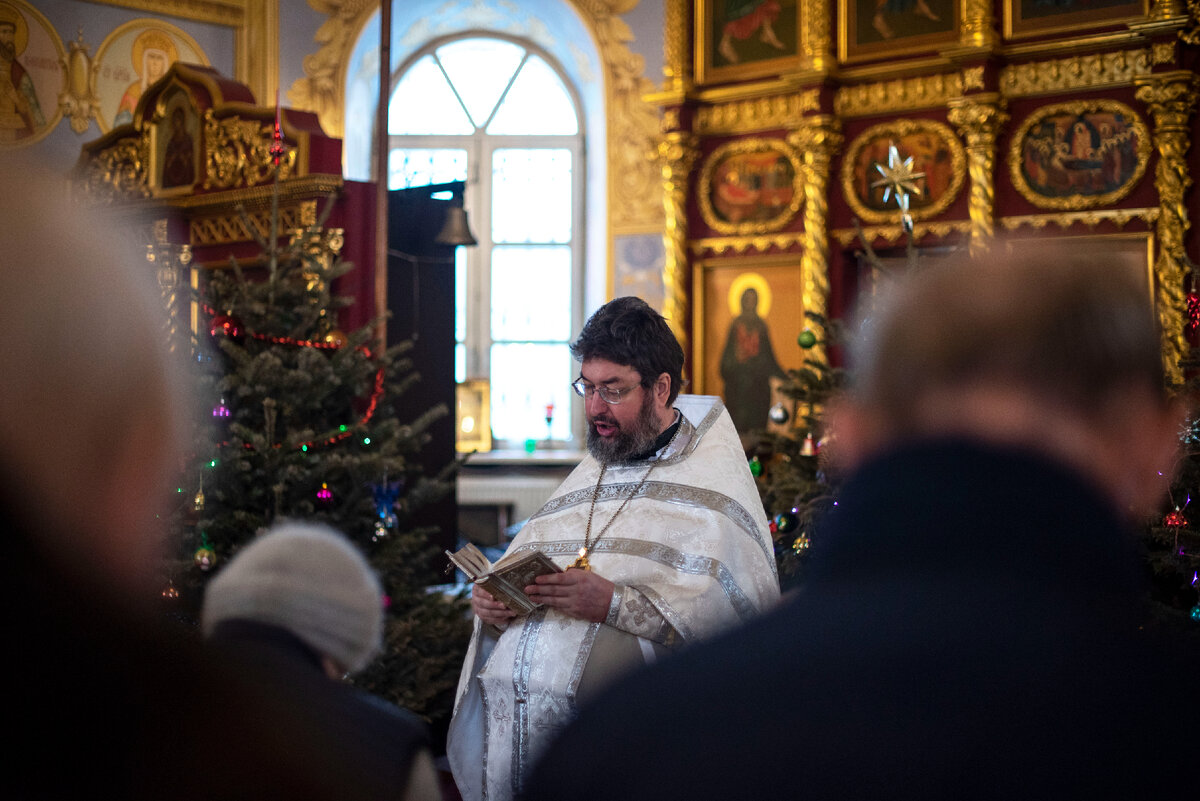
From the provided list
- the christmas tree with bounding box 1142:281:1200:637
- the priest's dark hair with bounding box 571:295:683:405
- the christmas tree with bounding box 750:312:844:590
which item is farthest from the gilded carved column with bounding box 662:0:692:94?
the priest's dark hair with bounding box 571:295:683:405

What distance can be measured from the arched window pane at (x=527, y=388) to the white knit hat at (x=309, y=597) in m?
11.9

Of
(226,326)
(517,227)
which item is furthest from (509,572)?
(517,227)

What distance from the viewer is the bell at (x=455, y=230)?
276 inches

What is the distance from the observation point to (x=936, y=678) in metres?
0.90

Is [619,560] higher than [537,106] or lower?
lower

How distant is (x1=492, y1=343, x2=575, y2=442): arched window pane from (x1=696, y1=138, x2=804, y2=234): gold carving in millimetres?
2604

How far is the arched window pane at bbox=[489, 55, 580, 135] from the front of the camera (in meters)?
13.2

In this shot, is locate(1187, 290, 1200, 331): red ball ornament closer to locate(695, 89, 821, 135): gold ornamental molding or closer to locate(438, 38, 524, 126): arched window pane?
locate(695, 89, 821, 135): gold ornamental molding

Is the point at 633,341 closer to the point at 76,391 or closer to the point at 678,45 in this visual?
the point at 76,391

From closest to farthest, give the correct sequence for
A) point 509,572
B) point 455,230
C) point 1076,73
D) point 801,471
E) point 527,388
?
point 509,572 < point 801,471 < point 455,230 < point 1076,73 < point 527,388

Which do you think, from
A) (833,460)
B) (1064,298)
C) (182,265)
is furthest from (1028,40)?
(1064,298)

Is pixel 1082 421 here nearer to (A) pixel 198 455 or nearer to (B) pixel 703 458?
(B) pixel 703 458

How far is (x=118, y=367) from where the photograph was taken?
2.95 feet

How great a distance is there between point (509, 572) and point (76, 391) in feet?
7.36
